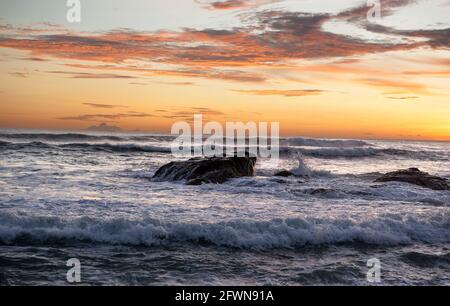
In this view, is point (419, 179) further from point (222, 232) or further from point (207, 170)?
point (222, 232)

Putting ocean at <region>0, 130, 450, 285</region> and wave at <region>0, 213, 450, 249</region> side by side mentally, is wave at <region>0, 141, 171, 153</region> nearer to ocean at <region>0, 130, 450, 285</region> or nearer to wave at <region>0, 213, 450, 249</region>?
ocean at <region>0, 130, 450, 285</region>

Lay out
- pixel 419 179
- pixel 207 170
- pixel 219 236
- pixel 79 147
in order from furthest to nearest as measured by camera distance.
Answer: pixel 79 147
pixel 207 170
pixel 419 179
pixel 219 236

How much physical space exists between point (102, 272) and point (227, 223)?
3250 millimetres

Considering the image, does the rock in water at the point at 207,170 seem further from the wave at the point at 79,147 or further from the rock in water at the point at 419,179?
the wave at the point at 79,147

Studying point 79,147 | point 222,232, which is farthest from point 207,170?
point 79,147

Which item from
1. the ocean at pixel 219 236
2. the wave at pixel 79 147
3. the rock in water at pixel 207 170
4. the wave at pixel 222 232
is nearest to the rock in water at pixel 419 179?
the ocean at pixel 219 236

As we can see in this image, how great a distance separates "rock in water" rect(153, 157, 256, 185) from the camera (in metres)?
16.3

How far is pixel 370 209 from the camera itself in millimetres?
11508

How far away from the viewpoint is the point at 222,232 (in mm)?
8594

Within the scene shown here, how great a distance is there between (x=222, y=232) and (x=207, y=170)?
857 centimetres

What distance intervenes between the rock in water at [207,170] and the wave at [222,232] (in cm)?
681

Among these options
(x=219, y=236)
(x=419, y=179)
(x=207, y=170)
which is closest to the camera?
(x=219, y=236)

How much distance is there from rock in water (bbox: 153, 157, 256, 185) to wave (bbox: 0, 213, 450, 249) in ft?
22.4

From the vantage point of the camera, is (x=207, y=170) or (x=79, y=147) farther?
(x=79, y=147)
